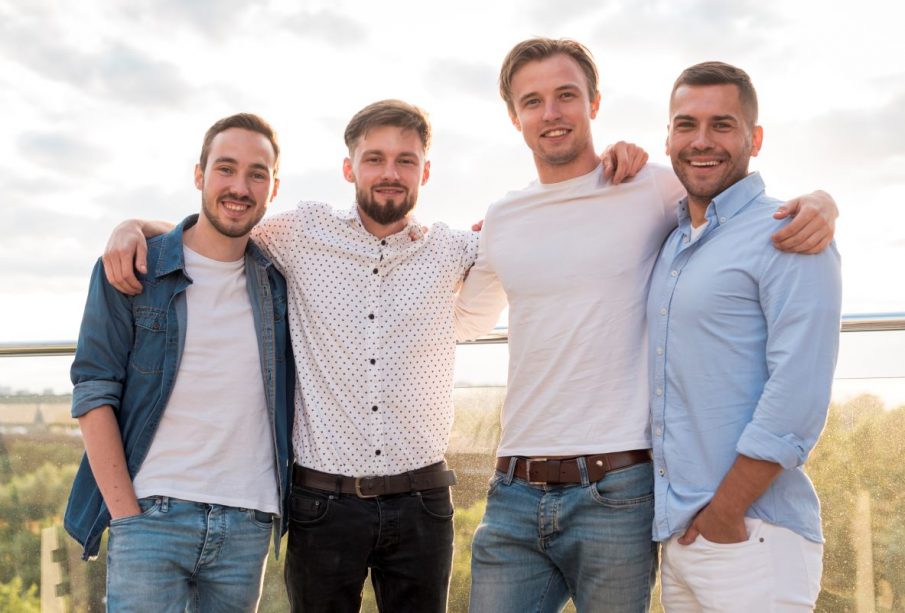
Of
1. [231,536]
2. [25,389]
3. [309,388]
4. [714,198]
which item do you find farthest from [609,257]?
[25,389]

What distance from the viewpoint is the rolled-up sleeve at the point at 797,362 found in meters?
1.91

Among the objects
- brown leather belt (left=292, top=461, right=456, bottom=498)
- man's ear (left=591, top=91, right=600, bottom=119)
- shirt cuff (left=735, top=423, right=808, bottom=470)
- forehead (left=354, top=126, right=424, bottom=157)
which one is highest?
man's ear (left=591, top=91, right=600, bottom=119)

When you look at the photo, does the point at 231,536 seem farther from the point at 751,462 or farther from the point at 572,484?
the point at 751,462

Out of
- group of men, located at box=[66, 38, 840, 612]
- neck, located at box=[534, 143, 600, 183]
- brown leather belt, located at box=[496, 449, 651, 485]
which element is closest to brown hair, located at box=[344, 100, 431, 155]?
group of men, located at box=[66, 38, 840, 612]

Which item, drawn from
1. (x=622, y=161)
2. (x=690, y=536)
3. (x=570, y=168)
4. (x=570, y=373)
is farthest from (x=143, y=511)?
(x=622, y=161)

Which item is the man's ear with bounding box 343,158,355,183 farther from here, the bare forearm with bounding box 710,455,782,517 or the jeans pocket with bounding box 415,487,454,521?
the bare forearm with bounding box 710,455,782,517

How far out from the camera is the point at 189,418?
240 centimetres

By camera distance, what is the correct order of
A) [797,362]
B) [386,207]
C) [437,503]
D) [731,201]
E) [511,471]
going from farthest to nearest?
[386,207] → [437,503] → [511,471] → [731,201] → [797,362]

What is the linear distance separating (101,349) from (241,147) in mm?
744

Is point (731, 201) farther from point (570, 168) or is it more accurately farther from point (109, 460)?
point (109, 460)

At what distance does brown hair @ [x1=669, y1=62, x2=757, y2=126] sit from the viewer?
7.29 ft

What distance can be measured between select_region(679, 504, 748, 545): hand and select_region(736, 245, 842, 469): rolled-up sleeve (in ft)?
0.55

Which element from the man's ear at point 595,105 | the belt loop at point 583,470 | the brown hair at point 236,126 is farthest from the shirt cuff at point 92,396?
the man's ear at point 595,105

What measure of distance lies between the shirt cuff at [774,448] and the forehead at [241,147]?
1.65m
